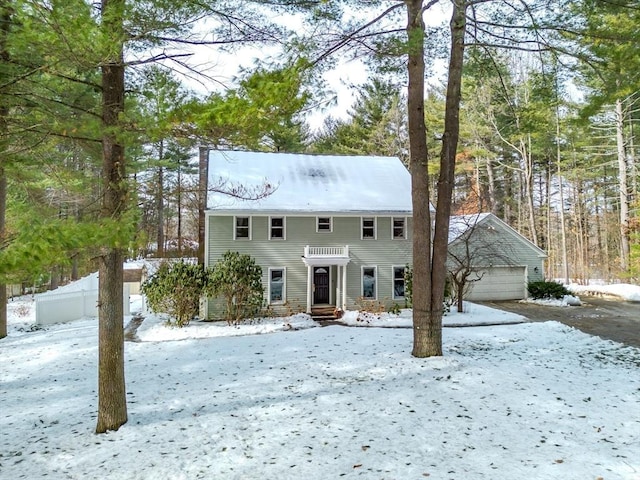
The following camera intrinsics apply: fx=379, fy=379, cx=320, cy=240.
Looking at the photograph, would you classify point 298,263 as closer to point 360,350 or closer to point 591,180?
point 360,350

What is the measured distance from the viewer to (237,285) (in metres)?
12.7

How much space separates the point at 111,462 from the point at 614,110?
2461 centimetres

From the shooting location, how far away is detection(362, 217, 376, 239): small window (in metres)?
15.3

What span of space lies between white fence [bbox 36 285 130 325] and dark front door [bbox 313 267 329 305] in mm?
7760

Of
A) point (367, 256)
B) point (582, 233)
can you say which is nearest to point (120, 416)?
point (367, 256)

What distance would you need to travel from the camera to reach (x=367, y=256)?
599 inches

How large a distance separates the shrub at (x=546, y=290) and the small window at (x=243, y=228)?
13.9 m

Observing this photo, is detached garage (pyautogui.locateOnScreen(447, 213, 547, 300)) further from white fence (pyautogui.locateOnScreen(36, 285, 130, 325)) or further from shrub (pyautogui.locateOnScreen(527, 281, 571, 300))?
white fence (pyautogui.locateOnScreen(36, 285, 130, 325))

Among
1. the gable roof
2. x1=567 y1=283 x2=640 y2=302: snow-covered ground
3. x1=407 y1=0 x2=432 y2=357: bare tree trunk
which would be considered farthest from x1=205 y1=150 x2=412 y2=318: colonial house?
x1=567 y1=283 x2=640 y2=302: snow-covered ground

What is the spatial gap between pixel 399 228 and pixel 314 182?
4032 millimetres

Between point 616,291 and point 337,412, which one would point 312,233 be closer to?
point 337,412

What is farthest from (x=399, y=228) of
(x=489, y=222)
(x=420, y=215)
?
(x=420, y=215)

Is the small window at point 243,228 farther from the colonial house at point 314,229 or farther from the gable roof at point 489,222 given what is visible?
the gable roof at point 489,222

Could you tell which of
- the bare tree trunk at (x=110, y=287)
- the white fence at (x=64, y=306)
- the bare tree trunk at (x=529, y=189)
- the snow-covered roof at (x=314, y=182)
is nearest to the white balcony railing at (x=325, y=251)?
the snow-covered roof at (x=314, y=182)
